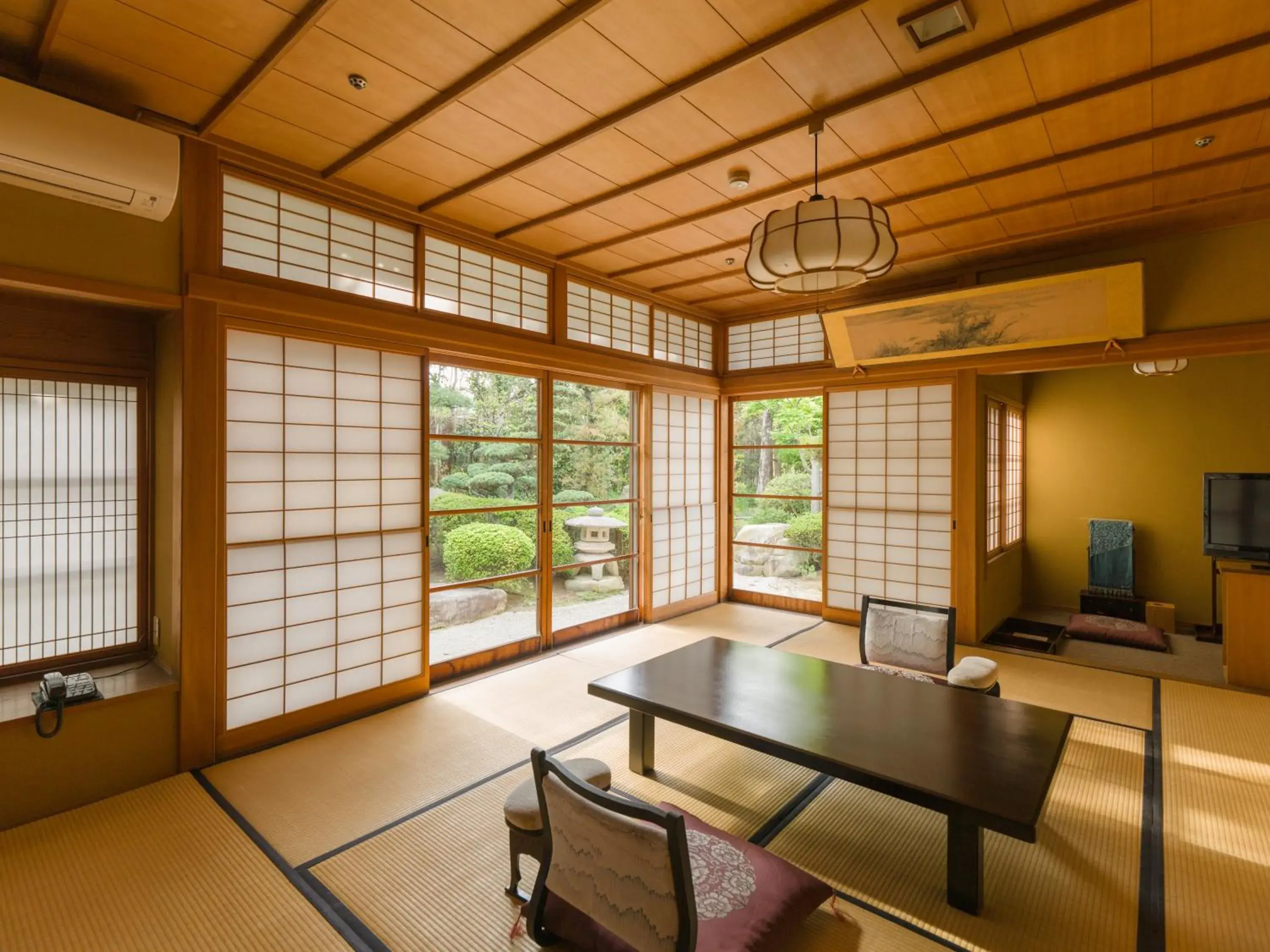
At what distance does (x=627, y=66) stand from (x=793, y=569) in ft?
21.5

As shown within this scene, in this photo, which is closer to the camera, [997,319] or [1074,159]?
[1074,159]

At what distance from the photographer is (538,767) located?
1626mm

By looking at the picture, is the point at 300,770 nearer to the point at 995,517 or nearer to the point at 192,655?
the point at 192,655

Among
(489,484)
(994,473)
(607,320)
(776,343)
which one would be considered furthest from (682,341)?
(994,473)

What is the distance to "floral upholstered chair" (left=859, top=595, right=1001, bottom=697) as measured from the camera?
11.1 feet

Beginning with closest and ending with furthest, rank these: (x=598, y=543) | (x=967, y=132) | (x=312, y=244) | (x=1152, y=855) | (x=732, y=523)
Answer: (x=1152, y=855)
(x=967, y=132)
(x=312, y=244)
(x=598, y=543)
(x=732, y=523)

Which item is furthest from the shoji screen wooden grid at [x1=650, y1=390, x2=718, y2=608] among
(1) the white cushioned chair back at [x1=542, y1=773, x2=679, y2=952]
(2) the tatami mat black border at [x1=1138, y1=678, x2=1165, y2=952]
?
(1) the white cushioned chair back at [x1=542, y1=773, x2=679, y2=952]

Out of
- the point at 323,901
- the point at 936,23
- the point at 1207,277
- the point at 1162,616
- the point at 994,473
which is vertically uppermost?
the point at 936,23

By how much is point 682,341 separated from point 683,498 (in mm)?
1590

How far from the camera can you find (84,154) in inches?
89.5

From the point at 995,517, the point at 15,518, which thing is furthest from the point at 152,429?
the point at 995,517

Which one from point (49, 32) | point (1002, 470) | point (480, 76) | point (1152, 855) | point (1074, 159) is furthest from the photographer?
point (1002, 470)

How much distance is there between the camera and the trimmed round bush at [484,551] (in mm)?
5504

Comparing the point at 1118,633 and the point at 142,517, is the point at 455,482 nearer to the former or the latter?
the point at 142,517
